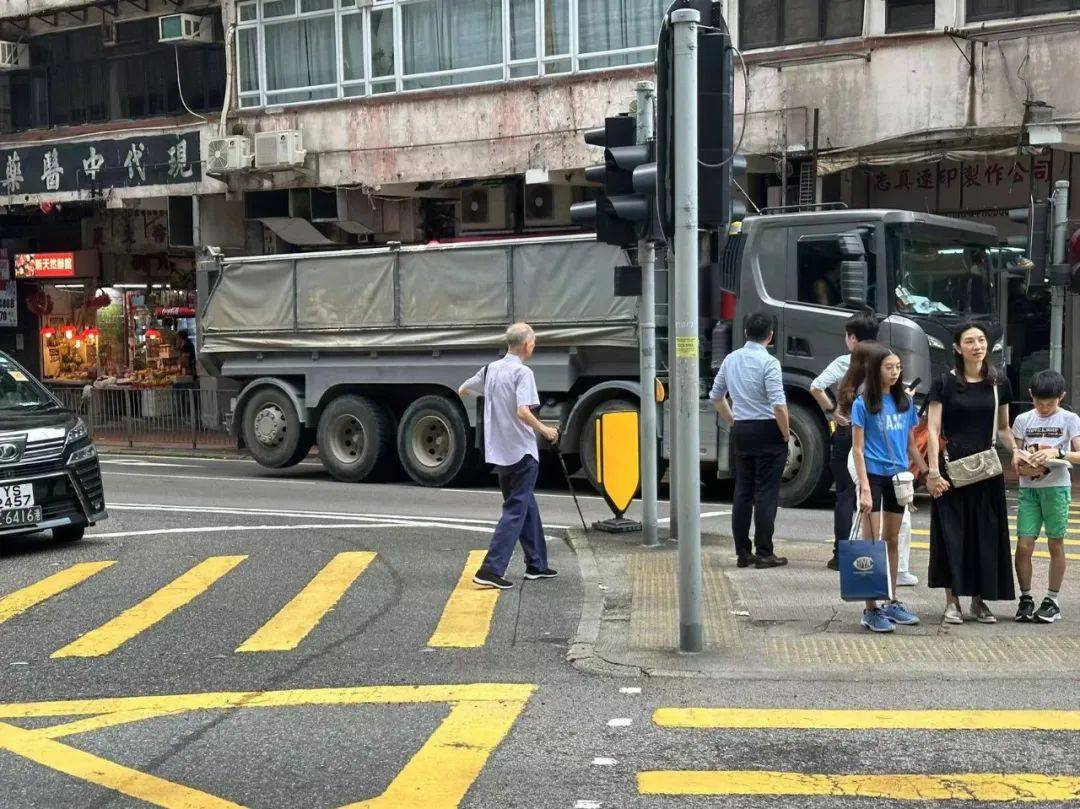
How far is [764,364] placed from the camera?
10453mm

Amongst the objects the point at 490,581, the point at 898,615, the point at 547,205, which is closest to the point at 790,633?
the point at 898,615

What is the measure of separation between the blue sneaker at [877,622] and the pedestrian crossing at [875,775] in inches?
64.8

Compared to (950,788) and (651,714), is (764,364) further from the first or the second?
(950,788)

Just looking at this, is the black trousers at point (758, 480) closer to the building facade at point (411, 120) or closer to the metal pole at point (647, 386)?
the metal pole at point (647, 386)

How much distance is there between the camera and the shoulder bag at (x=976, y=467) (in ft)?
26.3

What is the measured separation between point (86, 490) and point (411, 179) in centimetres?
1270

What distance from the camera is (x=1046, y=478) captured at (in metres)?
8.20

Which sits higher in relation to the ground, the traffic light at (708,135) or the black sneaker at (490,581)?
the traffic light at (708,135)

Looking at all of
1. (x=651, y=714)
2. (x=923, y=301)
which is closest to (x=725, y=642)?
(x=651, y=714)

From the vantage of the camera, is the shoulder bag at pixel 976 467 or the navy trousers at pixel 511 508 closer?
the shoulder bag at pixel 976 467

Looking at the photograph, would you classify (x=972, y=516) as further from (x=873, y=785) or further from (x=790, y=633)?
(x=873, y=785)

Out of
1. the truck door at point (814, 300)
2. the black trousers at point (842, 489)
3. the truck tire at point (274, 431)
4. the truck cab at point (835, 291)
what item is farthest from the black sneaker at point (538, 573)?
the truck tire at point (274, 431)

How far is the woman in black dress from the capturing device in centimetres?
810

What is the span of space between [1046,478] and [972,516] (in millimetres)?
471
